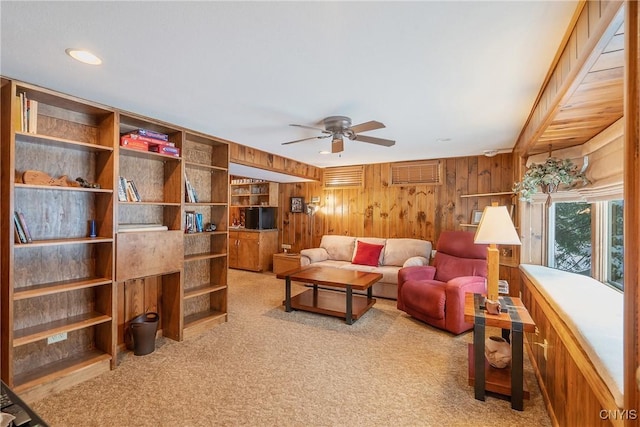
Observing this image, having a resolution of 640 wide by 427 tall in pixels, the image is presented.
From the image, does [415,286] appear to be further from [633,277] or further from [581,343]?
[633,277]

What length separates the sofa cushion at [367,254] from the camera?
492 centimetres

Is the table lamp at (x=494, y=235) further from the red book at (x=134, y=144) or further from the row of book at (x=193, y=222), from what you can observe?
the red book at (x=134, y=144)

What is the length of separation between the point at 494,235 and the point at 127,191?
314 cm

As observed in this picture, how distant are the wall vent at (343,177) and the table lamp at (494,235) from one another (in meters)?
3.48

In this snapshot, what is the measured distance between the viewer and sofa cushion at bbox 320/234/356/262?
5418mm

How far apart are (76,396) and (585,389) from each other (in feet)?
10.2

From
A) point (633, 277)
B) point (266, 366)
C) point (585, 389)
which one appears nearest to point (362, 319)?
point (266, 366)

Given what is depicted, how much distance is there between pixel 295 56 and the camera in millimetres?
1674

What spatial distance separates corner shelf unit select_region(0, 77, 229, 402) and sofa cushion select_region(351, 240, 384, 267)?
2665 millimetres

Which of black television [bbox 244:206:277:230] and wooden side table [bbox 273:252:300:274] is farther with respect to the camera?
black television [bbox 244:206:277:230]

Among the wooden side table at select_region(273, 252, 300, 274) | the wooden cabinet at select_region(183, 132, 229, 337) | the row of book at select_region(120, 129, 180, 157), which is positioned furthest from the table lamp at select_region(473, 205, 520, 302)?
the wooden side table at select_region(273, 252, 300, 274)

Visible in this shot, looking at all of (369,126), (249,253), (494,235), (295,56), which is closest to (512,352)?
(494,235)

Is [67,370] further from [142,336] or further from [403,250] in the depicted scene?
[403,250]

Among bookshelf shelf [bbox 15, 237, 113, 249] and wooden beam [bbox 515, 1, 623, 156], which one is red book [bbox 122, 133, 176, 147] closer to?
bookshelf shelf [bbox 15, 237, 113, 249]
